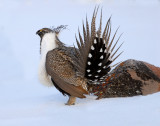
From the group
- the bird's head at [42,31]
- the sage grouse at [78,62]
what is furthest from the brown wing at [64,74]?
the bird's head at [42,31]

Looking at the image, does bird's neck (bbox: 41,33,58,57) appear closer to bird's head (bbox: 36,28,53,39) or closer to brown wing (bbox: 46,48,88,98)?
bird's head (bbox: 36,28,53,39)

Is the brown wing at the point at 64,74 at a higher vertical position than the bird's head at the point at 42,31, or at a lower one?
lower

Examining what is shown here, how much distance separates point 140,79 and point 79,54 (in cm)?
177

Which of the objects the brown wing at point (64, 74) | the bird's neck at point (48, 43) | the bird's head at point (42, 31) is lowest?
the brown wing at point (64, 74)

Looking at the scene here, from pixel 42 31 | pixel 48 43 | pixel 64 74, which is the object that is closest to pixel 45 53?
pixel 48 43

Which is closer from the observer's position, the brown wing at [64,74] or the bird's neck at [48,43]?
the brown wing at [64,74]

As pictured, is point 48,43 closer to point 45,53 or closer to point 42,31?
point 45,53

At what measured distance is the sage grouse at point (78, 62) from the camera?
582 cm

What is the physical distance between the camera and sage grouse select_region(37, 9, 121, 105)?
5.82 metres

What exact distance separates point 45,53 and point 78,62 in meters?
0.83

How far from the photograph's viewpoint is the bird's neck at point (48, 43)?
6497 millimetres

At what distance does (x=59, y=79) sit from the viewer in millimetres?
6086

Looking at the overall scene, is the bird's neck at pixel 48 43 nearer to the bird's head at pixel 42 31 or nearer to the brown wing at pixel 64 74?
the bird's head at pixel 42 31

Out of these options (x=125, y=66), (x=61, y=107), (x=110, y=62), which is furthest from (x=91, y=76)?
(x=125, y=66)
